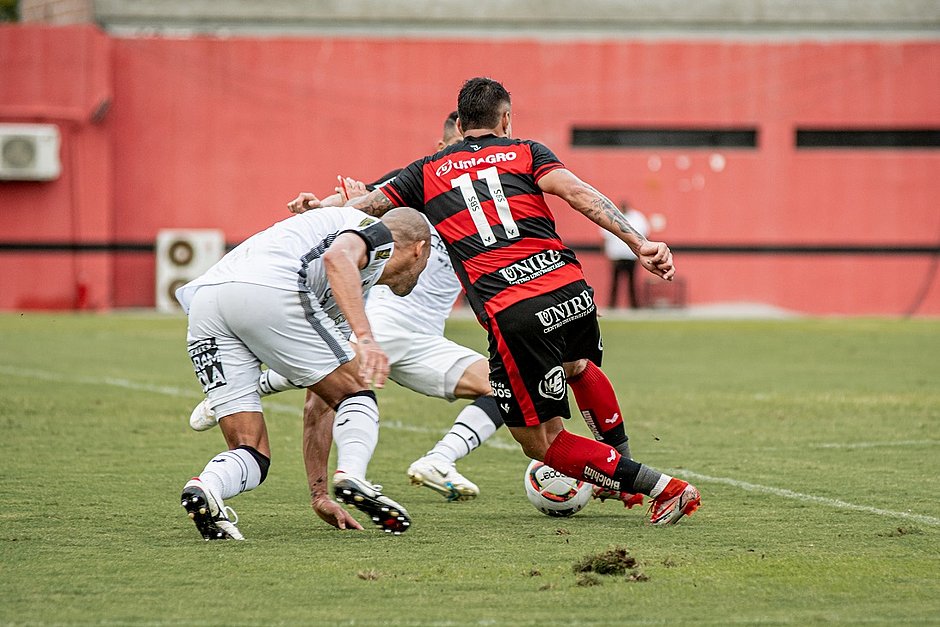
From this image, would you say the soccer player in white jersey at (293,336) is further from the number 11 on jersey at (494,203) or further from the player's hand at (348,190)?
the player's hand at (348,190)

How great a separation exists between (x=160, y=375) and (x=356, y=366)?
8234 mm

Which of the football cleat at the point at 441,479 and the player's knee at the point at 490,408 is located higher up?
the player's knee at the point at 490,408

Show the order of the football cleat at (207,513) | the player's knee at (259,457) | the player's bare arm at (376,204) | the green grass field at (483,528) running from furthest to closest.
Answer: the player's bare arm at (376,204)
the player's knee at (259,457)
the football cleat at (207,513)
the green grass field at (483,528)

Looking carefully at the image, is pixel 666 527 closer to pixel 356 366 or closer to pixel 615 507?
pixel 615 507

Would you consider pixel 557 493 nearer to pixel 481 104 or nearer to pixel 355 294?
pixel 355 294

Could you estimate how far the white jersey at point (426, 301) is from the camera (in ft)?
26.0

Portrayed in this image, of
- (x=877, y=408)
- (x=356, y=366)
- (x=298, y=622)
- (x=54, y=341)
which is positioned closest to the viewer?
(x=298, y=622)

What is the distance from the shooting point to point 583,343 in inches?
253

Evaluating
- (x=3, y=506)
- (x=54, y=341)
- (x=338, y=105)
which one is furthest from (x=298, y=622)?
(x=338, y=105)

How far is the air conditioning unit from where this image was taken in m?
25.4

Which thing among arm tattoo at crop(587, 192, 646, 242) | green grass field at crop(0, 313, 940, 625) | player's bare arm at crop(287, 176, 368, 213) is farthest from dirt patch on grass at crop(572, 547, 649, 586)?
player's bare arm at crop(287, 176, 368, 213)

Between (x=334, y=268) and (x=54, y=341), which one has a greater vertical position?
(x=334, y=268)

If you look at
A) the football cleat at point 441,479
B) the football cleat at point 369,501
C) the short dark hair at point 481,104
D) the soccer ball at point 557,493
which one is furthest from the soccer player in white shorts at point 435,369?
the short dark hair at point 481,104

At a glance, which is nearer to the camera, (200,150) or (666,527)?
(666,527)
